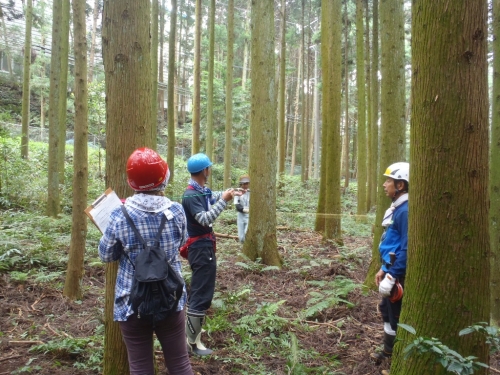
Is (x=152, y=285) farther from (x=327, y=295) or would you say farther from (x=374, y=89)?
(x=374, y=89)

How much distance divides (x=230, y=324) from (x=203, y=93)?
2591cm

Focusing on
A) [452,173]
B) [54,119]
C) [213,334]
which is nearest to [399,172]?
[452,173]

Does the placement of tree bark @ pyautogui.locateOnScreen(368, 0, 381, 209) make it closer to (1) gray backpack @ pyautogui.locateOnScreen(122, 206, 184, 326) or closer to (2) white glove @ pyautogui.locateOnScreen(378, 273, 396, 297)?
(2) white glove @ pyautogui.locateOnScreen(378, 273, 396, 297)

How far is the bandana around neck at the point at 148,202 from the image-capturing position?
263 centimetres

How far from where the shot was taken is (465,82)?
2.47 meters

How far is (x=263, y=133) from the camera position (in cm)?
768

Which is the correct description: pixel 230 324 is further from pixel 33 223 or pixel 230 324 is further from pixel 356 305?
pixel 33 223

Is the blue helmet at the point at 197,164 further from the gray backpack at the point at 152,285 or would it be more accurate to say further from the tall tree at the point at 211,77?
the tall tree at the point at 211,77

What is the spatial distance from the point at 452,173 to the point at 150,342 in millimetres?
2321

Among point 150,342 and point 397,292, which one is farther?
point 397,292

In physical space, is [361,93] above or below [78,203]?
above

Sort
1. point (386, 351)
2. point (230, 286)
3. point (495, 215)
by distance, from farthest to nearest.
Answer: point (230, 286) → point (495, 215) → point (386, 351)

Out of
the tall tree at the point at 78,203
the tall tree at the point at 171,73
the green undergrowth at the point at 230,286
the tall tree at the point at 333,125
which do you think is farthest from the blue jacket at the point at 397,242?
the tall tree at the point at 171,73

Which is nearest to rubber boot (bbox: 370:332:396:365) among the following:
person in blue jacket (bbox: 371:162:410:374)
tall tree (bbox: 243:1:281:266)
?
person in blue jacket (bbox: 371:162:410:374)
